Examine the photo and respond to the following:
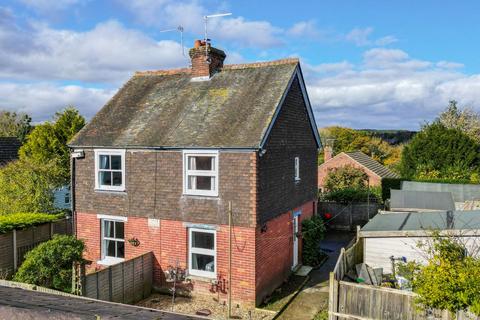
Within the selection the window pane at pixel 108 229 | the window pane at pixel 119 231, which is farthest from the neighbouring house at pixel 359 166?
the window pane at pixel 108 229

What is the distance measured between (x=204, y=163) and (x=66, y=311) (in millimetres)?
11122

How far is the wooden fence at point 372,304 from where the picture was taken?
1103 centimetres

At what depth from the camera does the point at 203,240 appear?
52.6 ft

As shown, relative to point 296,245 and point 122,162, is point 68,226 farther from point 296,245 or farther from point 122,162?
point 296,245

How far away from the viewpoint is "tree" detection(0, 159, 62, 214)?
69.2ft

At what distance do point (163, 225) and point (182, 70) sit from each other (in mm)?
8203

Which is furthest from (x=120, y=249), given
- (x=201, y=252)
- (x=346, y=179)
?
(x=346, y=179)

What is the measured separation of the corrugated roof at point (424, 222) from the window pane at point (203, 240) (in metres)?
6.21

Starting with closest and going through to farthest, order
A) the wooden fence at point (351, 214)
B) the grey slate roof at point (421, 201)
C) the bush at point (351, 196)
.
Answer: the grey slate roof at point (421, 201) → the wooden fence at point (351, 214) → the bush at point (351, 196)

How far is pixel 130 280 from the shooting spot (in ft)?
50.0

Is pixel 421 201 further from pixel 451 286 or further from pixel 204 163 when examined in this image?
pixel 204 163

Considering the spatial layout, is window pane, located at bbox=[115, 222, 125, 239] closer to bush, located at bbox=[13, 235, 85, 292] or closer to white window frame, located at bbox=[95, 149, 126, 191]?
white window frame, located at bbox=[95, 149, 126, 191]

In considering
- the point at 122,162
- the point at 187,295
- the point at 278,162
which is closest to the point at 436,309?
the point at 278,162

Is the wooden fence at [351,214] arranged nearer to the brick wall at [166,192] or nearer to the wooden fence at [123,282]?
the brick wall at [166,192]
